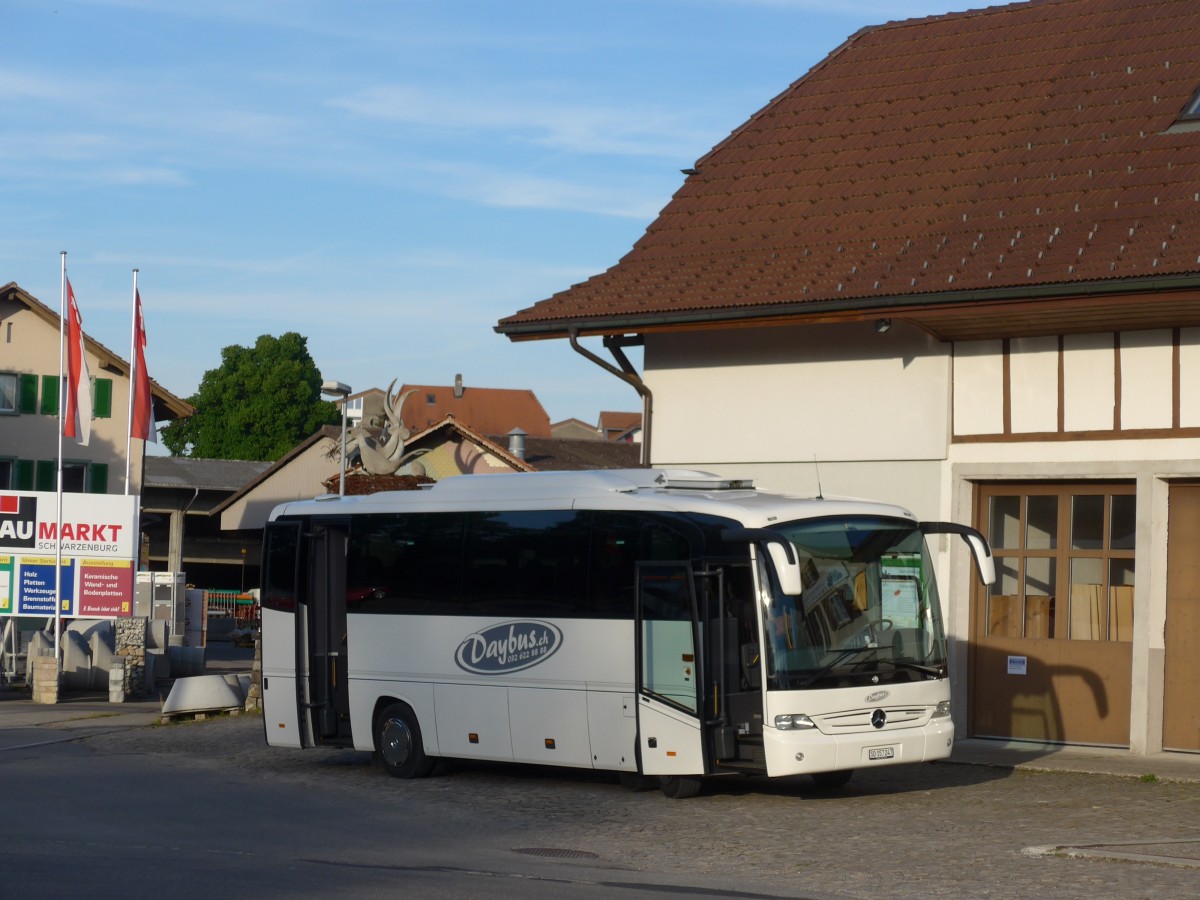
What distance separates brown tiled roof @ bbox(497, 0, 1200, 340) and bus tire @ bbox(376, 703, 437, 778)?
16.8 feet

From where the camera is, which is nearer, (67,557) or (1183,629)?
(1183,629)

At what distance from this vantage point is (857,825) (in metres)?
12.8

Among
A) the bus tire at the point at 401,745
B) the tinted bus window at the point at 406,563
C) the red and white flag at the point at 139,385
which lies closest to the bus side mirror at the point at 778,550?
the tinted bus window at the point at 406,563

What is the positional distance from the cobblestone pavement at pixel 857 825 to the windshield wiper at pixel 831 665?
1.03 m

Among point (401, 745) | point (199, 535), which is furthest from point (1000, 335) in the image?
point (199, 535)

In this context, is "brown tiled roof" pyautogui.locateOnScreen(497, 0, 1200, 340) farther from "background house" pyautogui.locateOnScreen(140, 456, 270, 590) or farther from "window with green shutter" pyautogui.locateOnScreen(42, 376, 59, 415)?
"background house" pyautogui.locateOnScreen(140, 456, 270, 590)

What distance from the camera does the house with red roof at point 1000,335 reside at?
16.8 metres

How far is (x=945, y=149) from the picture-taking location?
1970cm

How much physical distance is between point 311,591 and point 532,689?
10.2ft

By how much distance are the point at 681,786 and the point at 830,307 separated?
18.5ft

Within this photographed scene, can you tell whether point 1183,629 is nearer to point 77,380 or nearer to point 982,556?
point 982,556

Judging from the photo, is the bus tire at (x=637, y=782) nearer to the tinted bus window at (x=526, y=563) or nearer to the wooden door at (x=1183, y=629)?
the tinted bus window at (x=526, y=563)

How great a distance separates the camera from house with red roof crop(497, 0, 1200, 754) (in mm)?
16812

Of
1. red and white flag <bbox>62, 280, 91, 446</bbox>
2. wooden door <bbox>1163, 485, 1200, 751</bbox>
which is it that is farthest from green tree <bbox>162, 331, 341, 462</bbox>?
wooden door <bbox>1163, 485, 1200, 751</bbox>
